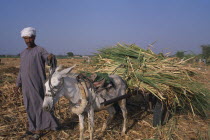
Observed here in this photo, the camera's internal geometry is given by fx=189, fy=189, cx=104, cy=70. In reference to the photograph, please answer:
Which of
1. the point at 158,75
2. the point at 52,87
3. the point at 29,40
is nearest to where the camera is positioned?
the point at 52,87

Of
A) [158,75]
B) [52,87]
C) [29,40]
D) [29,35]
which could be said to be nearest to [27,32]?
[29,35]

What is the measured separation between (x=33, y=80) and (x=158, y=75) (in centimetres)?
→ 266

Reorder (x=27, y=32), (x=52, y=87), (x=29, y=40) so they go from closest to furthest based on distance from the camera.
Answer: (x=52, y=87) < (x=27, y=32) < (x=29, y=40)

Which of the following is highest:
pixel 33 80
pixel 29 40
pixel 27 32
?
pixel 27 32

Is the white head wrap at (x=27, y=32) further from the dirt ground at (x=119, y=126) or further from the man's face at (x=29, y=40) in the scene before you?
the dirt ground at (x=119, y=126)

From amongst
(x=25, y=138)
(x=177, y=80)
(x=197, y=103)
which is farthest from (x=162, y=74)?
(x=25, y=138)

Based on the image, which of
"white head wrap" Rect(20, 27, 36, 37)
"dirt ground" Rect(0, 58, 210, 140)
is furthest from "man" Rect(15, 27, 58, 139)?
"dirt ground" Rect(0, 58, 210, 140)

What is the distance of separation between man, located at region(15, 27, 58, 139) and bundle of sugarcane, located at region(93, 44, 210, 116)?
1.73m

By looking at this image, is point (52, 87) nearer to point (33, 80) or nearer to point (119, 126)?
point (33, 80)

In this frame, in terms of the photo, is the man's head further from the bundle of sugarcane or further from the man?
the bundle of sugarcane

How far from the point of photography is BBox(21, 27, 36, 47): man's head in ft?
11.9

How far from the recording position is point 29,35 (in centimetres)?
363

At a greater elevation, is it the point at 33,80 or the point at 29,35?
the point at 29,35

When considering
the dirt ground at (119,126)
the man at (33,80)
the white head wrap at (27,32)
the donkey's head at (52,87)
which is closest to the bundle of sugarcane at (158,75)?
the dirt ground at (119,126)
